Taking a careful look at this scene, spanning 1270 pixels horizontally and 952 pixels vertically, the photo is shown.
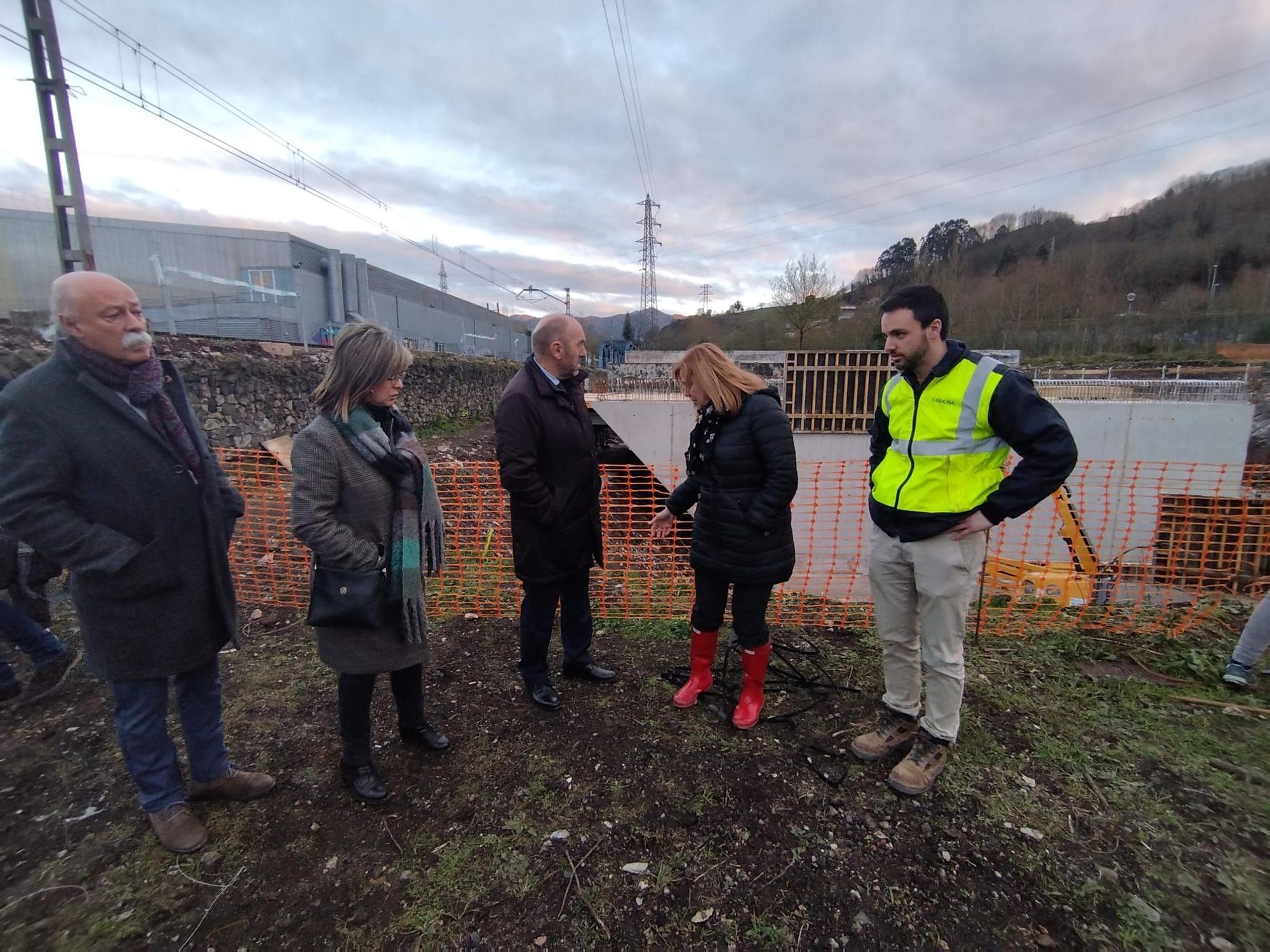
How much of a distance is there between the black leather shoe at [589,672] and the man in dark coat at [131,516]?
4.68ft

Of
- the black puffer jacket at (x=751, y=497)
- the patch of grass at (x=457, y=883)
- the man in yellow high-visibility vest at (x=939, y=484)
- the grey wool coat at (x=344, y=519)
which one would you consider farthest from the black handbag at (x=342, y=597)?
the man in yellow high-visibility vest at (x=939, y=484)

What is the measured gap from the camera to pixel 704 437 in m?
2.40

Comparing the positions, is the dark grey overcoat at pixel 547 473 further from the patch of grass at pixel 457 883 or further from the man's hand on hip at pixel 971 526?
the man's hand on hip at pixel 971 526

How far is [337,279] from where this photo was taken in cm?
2416

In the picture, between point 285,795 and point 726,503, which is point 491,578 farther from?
point 726,503

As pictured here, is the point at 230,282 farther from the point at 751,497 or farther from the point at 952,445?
the point at 952,445

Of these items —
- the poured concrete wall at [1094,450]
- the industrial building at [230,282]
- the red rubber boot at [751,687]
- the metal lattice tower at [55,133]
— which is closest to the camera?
the red rubber boot at [751,687]

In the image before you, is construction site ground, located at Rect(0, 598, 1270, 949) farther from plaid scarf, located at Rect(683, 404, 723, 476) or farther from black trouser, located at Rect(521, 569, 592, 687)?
plaid scarf, located at Rect(683, 404, 723, 476)

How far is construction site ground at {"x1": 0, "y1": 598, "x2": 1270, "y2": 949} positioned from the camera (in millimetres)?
1585

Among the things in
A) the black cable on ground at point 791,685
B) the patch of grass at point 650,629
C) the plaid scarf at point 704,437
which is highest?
the plaid scarf at point 704,437

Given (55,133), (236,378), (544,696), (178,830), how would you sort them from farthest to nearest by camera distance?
1. (236,378)
2. (55,133)
3. (544,696)
4. (178,830)

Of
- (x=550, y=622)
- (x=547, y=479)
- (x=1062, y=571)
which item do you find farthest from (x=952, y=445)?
(x=1062, y=571)

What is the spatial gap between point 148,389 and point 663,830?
7.29 ft

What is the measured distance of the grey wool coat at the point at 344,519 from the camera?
1.77 metres
